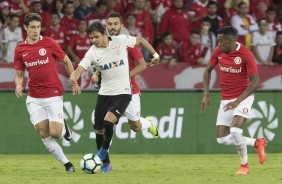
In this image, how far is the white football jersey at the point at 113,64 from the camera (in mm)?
13602

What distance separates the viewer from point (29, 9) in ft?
69.4

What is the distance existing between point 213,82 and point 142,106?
2.06 m

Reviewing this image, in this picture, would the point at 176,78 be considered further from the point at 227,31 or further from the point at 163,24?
the point at 227,31

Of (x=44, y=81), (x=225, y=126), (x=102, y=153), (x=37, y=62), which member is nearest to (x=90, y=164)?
(x=102, y=153)

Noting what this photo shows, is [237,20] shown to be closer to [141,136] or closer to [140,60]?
[141,136]

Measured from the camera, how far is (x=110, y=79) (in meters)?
13.8

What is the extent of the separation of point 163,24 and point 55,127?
8203 millimetres

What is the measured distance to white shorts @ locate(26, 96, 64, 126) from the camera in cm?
1377

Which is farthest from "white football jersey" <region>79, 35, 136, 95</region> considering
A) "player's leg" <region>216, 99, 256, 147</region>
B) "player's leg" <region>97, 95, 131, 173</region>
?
"player's leg" <region>216, 99, 256, 147</region>

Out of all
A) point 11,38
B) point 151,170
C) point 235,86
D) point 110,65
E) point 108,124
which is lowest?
point 151,170

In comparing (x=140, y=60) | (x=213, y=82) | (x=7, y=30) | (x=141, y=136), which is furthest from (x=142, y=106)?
(x=140, y=60)

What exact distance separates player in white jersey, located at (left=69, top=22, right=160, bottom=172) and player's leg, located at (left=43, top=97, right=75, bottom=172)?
0.52m

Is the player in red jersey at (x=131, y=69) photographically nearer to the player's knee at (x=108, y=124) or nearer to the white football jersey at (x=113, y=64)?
the white football jersey at (x=113, y=64)

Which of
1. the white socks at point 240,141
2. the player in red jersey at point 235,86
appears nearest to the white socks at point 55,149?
the player in red jersey at point 235,86
